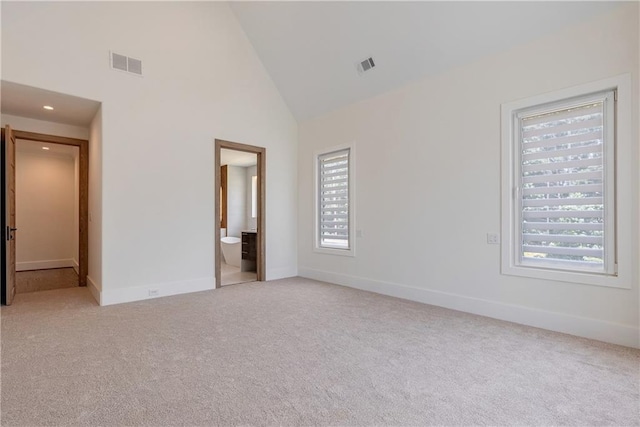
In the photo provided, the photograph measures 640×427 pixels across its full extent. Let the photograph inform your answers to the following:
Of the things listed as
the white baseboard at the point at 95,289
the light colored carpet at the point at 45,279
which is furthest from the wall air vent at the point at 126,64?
the light colored carpet at the point at 45,279

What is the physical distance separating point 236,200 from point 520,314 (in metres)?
6.90

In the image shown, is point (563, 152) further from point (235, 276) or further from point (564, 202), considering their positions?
point (235, 276)

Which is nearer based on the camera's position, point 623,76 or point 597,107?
point 623,76

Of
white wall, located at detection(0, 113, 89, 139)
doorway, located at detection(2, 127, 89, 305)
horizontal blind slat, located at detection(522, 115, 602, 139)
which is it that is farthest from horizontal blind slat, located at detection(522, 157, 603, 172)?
white wall, located at detection(0, 113, 89, 139)

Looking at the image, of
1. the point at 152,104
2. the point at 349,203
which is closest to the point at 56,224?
the point at 152,104

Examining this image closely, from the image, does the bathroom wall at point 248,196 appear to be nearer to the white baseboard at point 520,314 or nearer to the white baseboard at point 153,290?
the white baseboard at point 153,290

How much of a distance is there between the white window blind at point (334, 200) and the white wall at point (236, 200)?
3.49m

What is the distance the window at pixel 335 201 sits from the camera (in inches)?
202

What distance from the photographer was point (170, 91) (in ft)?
14.6

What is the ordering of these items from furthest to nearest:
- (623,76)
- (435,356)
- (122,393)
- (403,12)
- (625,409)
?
(403,12), (623,76), (435,356), (122,393), (625,409)

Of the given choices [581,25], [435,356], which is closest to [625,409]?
[435,356]

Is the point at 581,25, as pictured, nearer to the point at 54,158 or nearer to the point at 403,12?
the point at 403,12

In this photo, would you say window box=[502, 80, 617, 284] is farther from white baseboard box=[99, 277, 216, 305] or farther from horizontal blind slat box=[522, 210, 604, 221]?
white baseboard box=[99, 277, 216, 305]

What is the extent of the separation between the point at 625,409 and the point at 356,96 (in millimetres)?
4361
